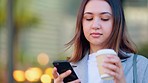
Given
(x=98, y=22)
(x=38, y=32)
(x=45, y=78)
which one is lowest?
(x=45, y=78)

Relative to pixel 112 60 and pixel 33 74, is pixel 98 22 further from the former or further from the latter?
pixel 33 74

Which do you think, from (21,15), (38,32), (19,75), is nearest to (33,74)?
(19,75)

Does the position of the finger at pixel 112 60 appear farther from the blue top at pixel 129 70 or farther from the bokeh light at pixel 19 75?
the bokeh light at pixel 19 75

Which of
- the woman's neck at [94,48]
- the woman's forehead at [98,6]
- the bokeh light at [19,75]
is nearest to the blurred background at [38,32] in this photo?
the bokeh light at [19,75]

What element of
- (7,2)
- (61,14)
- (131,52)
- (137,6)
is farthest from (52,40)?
(131,52)

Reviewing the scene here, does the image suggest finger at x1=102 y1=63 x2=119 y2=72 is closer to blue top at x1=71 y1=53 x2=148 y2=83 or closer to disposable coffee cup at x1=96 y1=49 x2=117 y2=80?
disposable coffee cup at x1=96 y1=49 x2=117 y2=80

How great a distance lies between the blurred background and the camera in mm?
6941

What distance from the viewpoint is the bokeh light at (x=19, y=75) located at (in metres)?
7.30

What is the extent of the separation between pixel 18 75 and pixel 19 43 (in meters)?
0.51

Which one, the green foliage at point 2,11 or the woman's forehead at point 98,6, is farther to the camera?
the green foliage at point 2,11

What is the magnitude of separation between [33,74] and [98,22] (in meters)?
4.83

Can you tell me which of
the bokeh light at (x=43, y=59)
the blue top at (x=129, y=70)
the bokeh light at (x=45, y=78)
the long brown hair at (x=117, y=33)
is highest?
the long brown hair at (x=117, y=33)

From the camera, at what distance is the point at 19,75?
7.36 metres

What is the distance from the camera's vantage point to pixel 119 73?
227 centimetres
